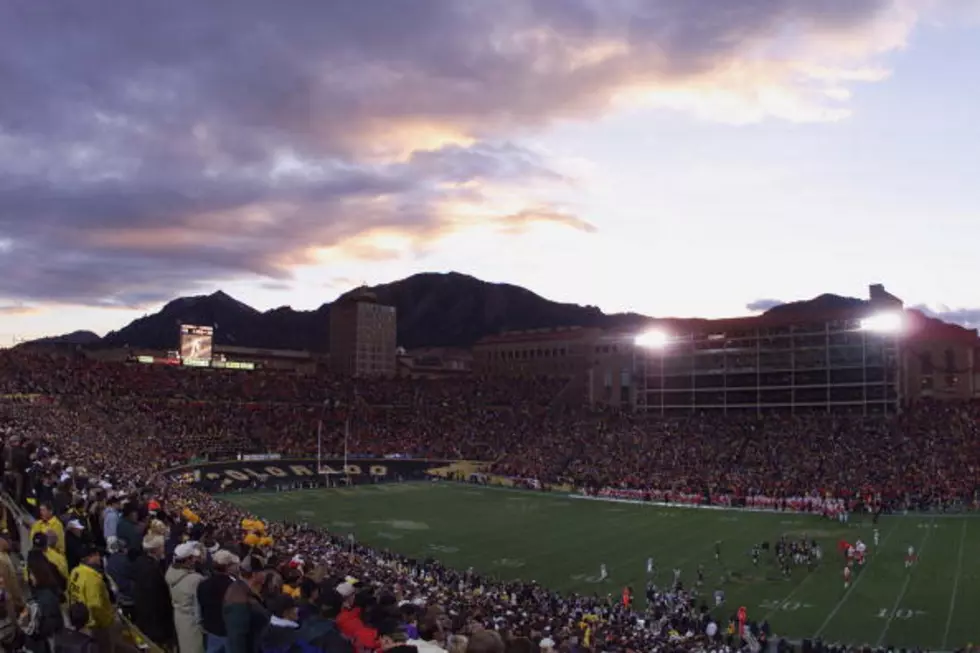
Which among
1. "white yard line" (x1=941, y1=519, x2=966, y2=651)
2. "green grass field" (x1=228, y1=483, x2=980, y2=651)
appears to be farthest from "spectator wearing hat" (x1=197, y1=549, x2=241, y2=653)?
"white yard line" (x1=941, y1=519, x2=966, y2=651)

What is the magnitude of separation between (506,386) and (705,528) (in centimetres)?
6065

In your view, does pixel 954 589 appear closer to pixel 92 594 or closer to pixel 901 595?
pixel 901 595

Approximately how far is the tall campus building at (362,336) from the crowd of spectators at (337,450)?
2415 inches

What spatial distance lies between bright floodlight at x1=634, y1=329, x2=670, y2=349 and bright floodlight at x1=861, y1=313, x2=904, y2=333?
19.1 meters

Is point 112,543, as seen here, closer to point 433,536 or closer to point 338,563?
point 338,563

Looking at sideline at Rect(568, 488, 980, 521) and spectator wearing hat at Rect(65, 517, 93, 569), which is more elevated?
spectator wearing hat at Rect(65, 517, 93, 569)

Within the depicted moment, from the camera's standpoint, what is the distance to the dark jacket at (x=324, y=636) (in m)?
6.06

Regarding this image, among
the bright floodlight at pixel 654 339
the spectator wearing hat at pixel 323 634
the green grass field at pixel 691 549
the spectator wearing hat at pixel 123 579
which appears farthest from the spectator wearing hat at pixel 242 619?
the bright floodlight at pixel 654 339

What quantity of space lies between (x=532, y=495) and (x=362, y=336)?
107 m

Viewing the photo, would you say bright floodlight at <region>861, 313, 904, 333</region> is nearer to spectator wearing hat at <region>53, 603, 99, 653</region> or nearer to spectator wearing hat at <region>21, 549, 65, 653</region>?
spectator wearing hat at <region>21, 549, 65, 653</region>

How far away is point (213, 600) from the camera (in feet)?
24.9

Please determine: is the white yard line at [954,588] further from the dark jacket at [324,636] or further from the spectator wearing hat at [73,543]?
the dark jacket at [324,636]

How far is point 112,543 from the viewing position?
10344 millimetres

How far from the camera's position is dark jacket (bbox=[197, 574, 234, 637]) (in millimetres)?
7531
